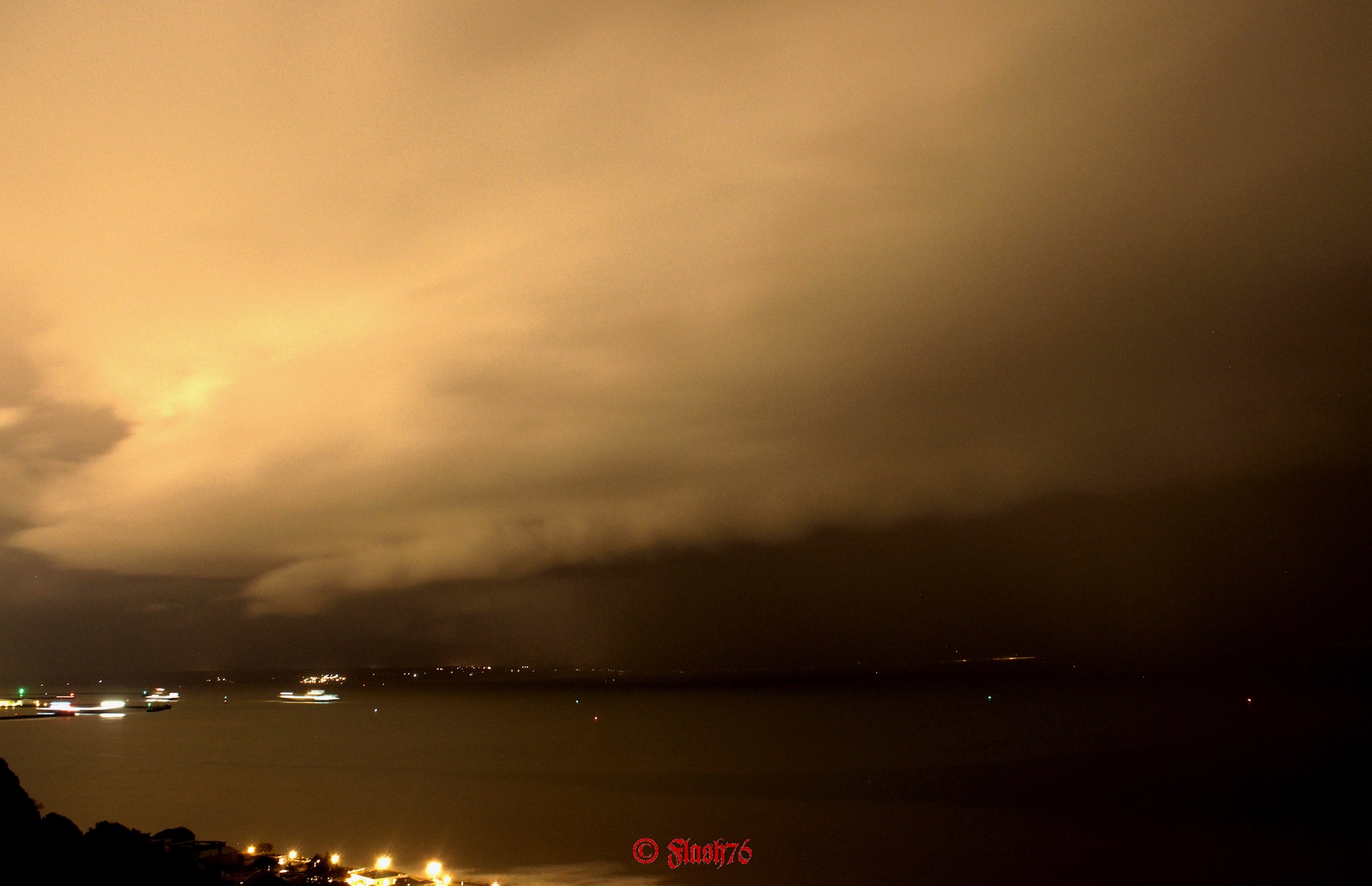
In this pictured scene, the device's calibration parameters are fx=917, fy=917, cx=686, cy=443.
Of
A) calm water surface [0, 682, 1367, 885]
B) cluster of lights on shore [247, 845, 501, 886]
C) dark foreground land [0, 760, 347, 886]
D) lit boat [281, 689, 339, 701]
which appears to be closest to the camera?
dark foreground land [0, 760, 347, 886]

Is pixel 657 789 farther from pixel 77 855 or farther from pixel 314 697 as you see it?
pixel 314 697

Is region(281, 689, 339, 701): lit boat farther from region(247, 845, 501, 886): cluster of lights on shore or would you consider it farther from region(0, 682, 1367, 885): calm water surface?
region(247, 845, 501, 886): cluster of lights on shore

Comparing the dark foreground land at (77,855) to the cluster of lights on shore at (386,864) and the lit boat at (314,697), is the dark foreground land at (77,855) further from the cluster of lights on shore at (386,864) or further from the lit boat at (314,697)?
the lit boat at (314,697)

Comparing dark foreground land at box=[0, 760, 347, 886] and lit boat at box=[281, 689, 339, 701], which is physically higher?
dark foreground land at box=[0, 760, 347, 886]

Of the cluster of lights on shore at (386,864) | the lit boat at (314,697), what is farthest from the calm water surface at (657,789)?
the lit boat at (314,697)

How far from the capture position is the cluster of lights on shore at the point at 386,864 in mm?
25364

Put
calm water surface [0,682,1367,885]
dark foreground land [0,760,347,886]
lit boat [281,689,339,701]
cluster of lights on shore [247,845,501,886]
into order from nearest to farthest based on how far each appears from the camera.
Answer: dark foreground land [0,760,347,886] < cluster of lights on shore [247,845,501,886] < calm water surface [0,682,1367,885] < lit boat [281,689,339,701]

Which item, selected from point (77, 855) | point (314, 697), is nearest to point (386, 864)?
point (77, 855)

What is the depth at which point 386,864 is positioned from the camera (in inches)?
1094

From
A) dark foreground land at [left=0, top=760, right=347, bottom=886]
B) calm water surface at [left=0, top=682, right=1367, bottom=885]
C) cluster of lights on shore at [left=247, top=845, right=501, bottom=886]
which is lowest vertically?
calm water surface at [left=0, top=682, right=1367, bottom=885]

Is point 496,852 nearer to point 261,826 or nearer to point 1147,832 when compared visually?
point 261,826

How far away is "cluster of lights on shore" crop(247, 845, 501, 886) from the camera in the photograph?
25364 mm

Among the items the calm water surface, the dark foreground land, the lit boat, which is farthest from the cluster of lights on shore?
the lit boat

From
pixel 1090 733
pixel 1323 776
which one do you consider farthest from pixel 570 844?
pixel 1090 733
